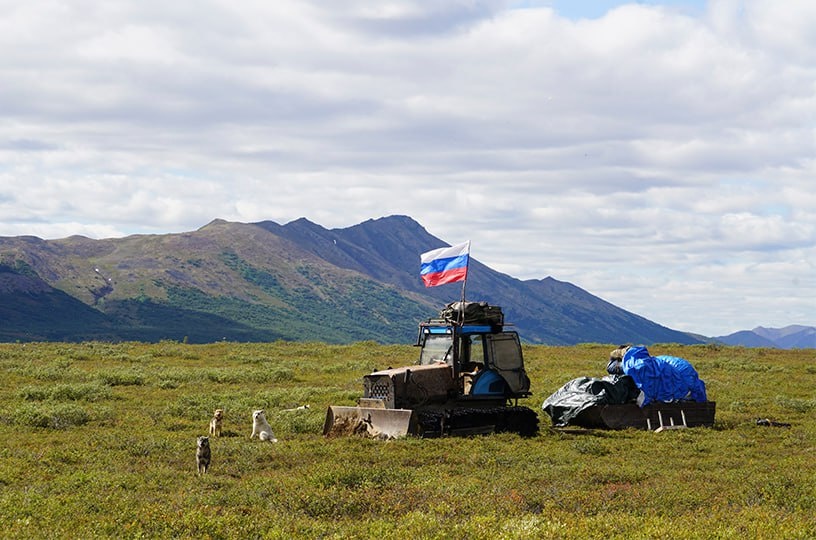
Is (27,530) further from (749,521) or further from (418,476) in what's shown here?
(749,521)

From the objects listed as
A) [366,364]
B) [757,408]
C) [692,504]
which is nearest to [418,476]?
[692,504]

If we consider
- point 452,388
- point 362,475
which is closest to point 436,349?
point 452,388

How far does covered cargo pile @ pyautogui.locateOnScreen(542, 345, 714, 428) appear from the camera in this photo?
23.4m

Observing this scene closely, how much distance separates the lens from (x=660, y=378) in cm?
2430

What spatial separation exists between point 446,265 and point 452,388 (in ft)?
12.4

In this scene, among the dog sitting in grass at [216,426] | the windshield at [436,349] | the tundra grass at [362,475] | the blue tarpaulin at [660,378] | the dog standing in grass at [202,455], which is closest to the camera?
the tundra grass at [362,475]

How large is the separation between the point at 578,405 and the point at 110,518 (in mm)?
14799

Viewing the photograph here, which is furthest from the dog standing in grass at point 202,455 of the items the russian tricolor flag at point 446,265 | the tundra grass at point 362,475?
the russian tricolor flag at point 446,265

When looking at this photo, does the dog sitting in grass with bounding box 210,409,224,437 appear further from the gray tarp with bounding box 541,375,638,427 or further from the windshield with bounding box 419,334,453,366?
the gray tarp with bounding box 541,375,638,427

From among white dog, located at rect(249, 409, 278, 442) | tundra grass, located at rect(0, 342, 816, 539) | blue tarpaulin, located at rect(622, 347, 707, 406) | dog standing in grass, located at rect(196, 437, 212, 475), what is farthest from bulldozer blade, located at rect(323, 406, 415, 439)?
blue tarpaulin, located at rect(622, 347, 707, 406)

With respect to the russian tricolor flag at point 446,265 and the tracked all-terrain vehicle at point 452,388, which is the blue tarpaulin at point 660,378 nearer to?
the tracked all-terrain vehicle at point 452,388

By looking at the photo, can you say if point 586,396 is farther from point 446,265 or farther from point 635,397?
point 446,265

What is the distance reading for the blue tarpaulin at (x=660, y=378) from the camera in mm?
24109

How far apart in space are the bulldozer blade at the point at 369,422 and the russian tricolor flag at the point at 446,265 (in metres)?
4.29
